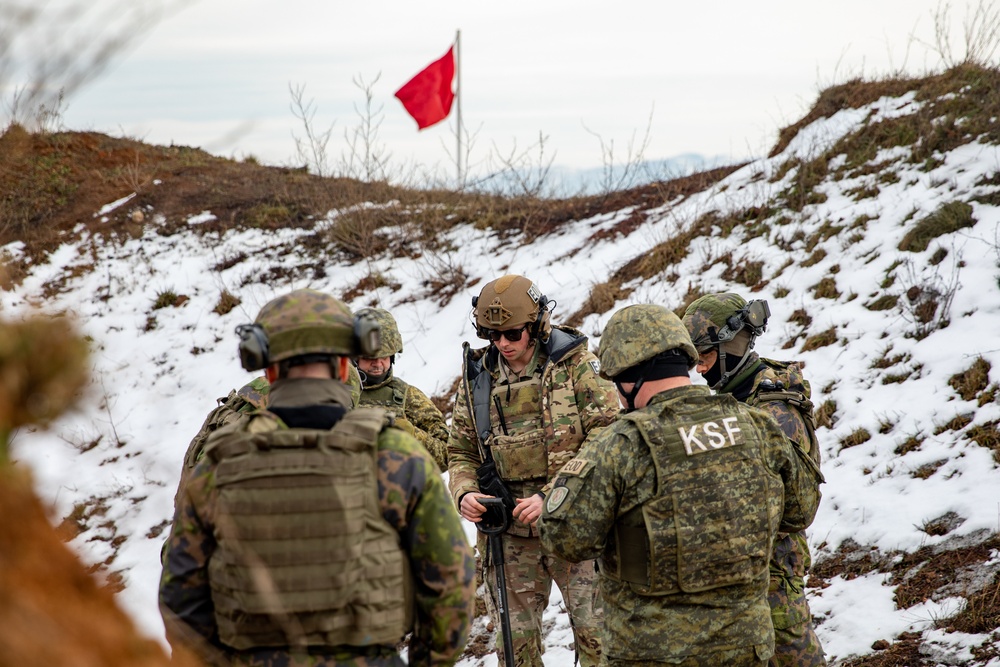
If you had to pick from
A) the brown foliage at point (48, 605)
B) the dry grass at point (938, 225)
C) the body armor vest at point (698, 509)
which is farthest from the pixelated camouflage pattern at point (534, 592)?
the dry grass at point (938, 225)

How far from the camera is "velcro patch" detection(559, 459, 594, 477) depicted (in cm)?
283

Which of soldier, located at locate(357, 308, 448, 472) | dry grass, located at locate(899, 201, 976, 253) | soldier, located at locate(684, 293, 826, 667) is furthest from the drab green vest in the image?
dry grass, located at locate(899, 201, 976, 253)

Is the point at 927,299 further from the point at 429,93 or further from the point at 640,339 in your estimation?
the point at 429,93

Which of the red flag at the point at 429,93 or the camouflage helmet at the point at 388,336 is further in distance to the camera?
the red flag at the point at 429,93

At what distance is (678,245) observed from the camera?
10.6 meters

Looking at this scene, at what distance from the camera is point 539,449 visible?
4.17 meters

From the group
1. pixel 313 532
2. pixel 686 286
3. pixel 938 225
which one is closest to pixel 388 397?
pixel 313 532

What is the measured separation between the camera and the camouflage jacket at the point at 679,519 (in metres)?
2.81

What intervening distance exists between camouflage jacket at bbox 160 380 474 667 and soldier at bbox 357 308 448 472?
101 inches

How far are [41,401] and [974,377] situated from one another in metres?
Result: 6.88

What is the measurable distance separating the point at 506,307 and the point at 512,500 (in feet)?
3.43

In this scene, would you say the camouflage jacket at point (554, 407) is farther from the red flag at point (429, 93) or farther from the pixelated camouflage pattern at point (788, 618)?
the red flag at point (429, 93)

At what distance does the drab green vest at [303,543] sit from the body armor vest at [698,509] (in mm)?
1081

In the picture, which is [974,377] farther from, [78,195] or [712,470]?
[78,195]
